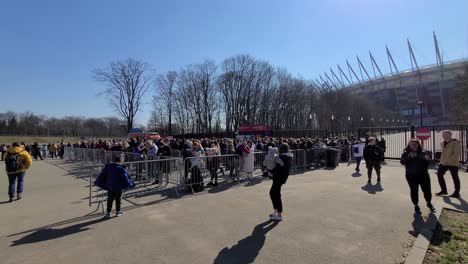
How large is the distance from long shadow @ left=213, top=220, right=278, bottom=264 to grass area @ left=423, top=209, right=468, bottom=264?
101 inches

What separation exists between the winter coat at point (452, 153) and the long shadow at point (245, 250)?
636cm

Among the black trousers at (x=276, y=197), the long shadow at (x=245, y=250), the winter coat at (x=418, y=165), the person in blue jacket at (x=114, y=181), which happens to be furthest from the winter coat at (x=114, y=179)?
the winter coat at (x=418, y=165)

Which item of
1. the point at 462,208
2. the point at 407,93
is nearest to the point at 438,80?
the point at 407,93

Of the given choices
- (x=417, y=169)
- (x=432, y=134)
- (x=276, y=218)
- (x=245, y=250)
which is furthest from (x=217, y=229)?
(x=432, y=134)

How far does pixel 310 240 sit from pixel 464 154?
55.0 feet

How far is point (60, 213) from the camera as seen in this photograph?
7965 mm

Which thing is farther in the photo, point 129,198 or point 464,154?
point 464,154

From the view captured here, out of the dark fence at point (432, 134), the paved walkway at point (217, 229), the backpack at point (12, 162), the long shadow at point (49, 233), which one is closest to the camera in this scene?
the paved walkway at point (217, 229)

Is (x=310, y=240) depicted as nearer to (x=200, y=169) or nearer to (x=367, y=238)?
(x=367, y=238)

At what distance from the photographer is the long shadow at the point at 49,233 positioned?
19.2ft

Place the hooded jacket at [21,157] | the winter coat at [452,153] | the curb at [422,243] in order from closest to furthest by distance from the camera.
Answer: the curb at [422,243] → the winter coat at [452,153] → the hooded jacket at [21,157]

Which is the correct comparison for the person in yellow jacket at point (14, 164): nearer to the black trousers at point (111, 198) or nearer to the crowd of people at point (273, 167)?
the crowd of people at point (273, 167)

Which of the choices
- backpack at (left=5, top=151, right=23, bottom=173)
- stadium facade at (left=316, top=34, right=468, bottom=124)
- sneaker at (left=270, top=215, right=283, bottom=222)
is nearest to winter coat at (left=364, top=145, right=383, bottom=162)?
sneaker at (left=270, top=215, right=283, bottom=222)

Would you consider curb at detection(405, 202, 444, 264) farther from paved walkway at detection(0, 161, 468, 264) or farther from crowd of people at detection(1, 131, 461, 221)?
crowd of people at detection(1, 131, 461, 221)
